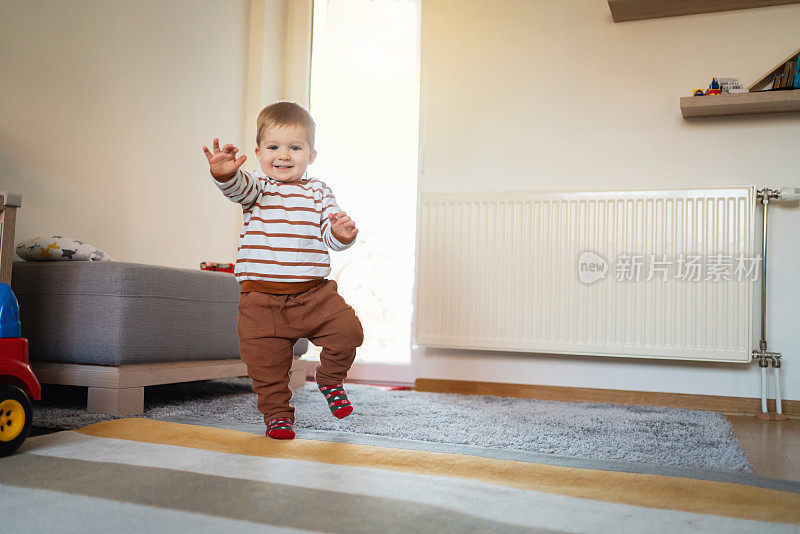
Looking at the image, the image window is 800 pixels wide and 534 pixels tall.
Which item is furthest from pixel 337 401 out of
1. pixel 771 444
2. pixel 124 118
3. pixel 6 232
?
pixel 124 118

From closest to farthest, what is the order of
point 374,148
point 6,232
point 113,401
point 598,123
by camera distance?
point 6,232 < point 113,401 < point 598,123 < point 374,148

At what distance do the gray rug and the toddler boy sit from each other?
0.15 metres

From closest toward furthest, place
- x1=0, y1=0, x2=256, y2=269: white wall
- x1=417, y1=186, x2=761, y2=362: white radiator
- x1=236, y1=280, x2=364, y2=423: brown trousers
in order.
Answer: x1=236, y1=280, x2=364, y2=423: brown trousers
x1=0, y1=0, x2=256, y2=269: white wall
x1=417, y1=186, x2=761, y2=362: white radiator

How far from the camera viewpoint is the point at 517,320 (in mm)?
2590

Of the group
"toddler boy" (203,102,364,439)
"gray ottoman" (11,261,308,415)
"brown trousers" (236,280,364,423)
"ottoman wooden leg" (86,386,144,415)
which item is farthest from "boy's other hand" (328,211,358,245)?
"ottoman wooden leg" (86,386,144,415)

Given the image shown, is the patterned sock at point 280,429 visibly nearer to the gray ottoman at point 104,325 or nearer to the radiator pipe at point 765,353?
the gray ottoman at point 104,325

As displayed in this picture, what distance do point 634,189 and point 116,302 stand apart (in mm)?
1844

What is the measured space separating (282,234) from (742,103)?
176cm

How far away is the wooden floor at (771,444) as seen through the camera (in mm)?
1351

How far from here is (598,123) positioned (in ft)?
8.64

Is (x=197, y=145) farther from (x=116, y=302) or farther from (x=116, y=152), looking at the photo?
(x=116, y=302)

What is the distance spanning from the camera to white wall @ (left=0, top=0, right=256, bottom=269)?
2.03 metres

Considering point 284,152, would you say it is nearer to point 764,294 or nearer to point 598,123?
point 598,123

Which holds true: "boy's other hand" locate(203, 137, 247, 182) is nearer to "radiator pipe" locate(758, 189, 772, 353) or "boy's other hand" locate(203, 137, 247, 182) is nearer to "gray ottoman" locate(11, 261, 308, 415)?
"gray ottoman" locate(11, 261, 308, 415)
